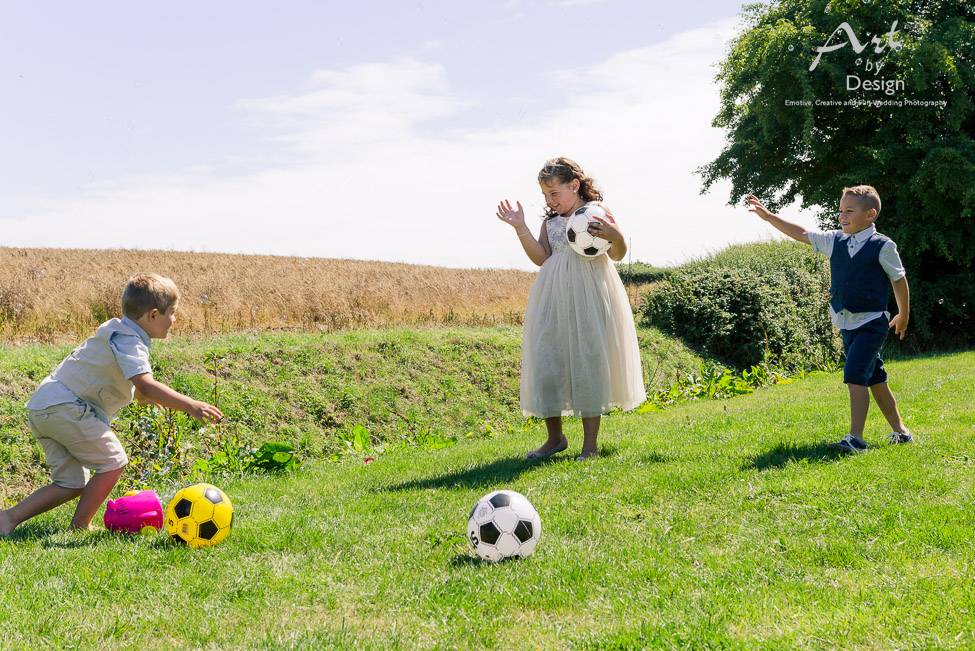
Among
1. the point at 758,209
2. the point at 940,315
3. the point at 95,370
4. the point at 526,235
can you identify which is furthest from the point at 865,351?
the point at 940,315

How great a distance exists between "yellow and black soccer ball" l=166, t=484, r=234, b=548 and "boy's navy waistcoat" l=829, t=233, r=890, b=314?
523 cm

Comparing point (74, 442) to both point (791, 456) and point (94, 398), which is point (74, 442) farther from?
point (791, 456)

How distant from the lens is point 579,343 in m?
6.44

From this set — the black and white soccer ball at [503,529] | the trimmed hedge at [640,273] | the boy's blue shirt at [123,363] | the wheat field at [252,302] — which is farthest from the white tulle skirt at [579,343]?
the trimmed hedge at [640,273]

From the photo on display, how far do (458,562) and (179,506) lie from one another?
1.78 metres

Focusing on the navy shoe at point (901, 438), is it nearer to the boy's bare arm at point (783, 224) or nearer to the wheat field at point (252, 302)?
the boy's bare arm at point (783, 224)

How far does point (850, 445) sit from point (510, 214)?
351cm

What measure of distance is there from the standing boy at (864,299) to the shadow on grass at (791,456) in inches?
6.2

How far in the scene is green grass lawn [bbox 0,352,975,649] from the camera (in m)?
3.06

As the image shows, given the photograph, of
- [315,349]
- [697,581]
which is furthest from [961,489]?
[315,349]

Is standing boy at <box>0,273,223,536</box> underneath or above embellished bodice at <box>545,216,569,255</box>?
underneath

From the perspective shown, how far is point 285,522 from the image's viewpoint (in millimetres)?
4902

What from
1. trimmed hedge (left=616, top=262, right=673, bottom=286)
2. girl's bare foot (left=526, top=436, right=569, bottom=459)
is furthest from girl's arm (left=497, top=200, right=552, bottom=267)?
trimmed hedge (left=616, top=262, right=673, bottom=286)

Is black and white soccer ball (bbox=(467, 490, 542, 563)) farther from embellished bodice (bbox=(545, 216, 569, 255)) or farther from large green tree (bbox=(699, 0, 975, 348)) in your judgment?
large green tree (bbox=(699, 0, 975, 348))
